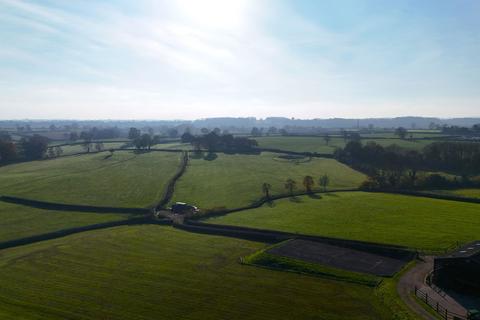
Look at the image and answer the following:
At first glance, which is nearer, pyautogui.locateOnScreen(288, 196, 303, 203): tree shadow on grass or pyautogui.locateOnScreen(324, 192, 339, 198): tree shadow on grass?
pyautogui.locateOnScreen(288, 196, 303, 203): tree shadow on grass

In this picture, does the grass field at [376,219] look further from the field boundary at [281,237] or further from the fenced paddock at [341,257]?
the fenced paddock at [341,257]

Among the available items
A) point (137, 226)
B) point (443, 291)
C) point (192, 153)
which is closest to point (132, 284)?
point (137, 226)

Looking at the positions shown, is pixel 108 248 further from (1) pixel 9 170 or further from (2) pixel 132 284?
(1) pixel 9 170

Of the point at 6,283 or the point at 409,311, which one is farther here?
the point at 6,283

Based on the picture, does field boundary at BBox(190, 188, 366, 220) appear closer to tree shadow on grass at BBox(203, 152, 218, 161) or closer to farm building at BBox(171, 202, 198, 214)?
farm building at BBox(171, 202, 198, 214)

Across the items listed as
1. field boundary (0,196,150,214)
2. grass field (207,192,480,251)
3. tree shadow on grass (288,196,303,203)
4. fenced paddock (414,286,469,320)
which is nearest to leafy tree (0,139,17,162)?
field boundary (0,196,150,214)

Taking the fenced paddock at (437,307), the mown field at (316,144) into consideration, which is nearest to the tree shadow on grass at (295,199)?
the fenced paddock at (437,307)
